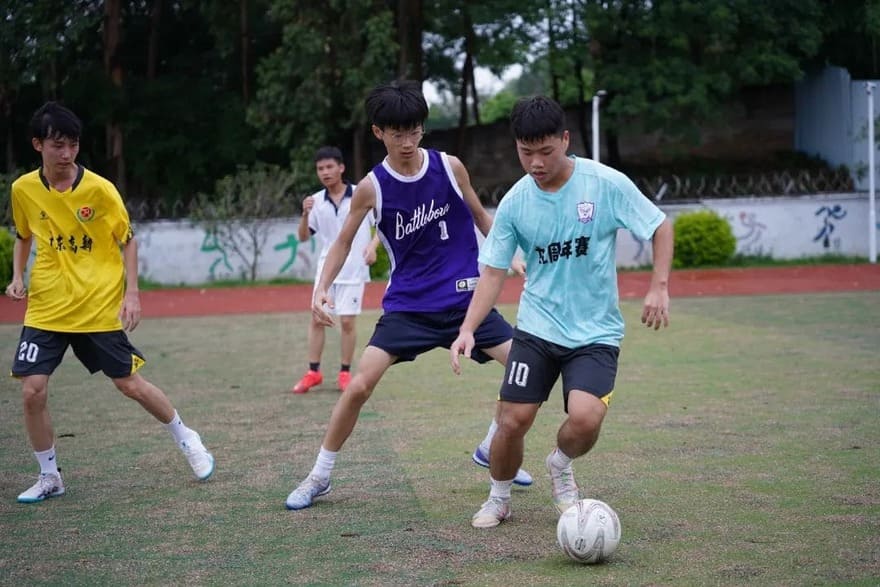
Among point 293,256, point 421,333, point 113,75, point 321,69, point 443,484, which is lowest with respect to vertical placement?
point 443,484

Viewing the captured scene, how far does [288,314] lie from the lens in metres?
19.9

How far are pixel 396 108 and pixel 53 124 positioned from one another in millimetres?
1946

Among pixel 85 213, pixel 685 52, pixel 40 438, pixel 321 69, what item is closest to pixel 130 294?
pixel 85 213

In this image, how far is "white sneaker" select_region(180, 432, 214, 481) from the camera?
695 centimetres

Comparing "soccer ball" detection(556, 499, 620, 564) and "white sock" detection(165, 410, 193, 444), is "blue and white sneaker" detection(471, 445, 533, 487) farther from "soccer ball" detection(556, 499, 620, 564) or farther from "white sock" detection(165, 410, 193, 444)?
"white sock" detection(165, 410, 193, 444)

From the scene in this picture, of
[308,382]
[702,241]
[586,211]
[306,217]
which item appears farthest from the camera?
[702,241]

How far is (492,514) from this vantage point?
5.73 metres

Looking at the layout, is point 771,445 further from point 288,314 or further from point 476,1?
point 476,1

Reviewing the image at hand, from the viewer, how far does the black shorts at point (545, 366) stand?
5426 mm

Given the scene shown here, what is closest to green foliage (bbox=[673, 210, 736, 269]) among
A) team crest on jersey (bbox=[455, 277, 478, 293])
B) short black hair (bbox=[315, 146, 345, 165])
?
short black hair (bbox=[315, 146, 345, 165])

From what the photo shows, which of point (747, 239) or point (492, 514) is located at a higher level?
point (747, 239)

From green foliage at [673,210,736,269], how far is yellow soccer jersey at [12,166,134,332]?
21349mm

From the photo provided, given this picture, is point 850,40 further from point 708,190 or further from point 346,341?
point 346,341

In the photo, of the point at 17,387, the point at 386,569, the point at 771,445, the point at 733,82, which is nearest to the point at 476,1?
the point at 733,82
